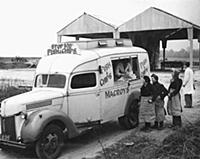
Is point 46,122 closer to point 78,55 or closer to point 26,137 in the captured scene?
point 26,137

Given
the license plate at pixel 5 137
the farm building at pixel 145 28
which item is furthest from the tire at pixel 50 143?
the farm building at pixel 145 28

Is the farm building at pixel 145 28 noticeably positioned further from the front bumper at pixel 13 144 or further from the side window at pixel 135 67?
the front bumper at pixel 13 144

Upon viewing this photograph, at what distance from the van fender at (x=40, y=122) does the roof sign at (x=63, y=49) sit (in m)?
1.86

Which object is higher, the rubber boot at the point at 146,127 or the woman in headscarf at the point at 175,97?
the woman in headscarf at the point at 175,97

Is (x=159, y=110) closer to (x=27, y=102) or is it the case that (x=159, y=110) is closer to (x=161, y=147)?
(x=161, y=147)

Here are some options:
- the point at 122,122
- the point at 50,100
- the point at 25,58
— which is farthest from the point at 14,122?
the point at 25,58

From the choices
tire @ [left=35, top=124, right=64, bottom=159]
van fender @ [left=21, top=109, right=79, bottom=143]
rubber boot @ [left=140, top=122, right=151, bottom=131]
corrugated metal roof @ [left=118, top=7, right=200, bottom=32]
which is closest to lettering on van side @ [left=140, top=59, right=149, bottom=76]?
rubber boot @ [left=140, top=122, right=151, bottom=131]

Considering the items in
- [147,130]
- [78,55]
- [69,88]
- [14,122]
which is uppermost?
[78,55]

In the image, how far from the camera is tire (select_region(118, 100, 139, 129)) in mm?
9734

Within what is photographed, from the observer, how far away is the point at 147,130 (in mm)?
9375

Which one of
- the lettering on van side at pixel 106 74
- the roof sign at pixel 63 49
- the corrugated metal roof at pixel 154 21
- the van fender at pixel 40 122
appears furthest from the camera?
the corrugated metal roof at pixel 154 21

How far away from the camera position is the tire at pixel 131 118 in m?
9.73

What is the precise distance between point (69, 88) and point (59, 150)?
1494mm

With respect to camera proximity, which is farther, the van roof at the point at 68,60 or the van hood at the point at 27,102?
the van roof at the point at 68,60
